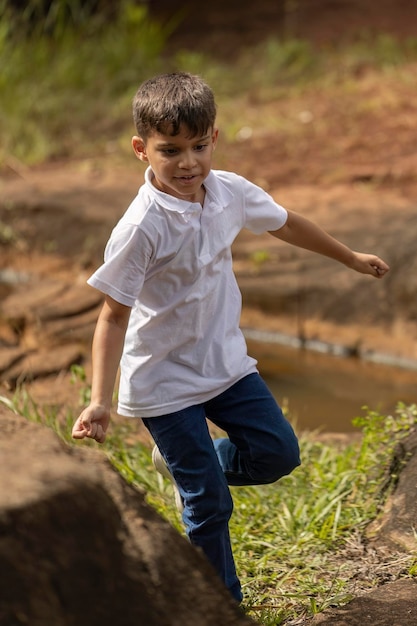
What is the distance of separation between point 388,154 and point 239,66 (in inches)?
125

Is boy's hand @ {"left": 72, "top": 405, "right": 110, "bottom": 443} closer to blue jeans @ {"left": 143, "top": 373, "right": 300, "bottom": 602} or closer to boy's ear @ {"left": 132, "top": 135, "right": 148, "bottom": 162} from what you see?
blue jeans @ {"left": 143, "top": 373, "right": 300, "bottom": 602}

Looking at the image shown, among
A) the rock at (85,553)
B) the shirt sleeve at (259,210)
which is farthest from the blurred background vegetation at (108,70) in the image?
the rock at (85,553)

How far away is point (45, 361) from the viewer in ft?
16.6

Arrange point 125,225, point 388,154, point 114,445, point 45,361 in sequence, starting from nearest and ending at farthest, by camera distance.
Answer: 1. point 125,225
2. point 114,445
3. point 45,361
4. point 388,154

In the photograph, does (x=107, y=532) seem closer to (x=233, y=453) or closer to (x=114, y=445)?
(x=233, y=453)

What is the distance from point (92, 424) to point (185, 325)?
373 mm

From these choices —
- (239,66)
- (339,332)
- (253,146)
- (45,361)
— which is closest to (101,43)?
(239,66)

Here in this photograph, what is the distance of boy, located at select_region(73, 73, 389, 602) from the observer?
259 centimetres

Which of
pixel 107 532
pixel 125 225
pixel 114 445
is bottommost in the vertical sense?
pixel 114 445

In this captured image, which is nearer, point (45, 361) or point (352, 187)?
point (45, 361)

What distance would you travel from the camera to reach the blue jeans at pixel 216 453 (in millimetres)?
2676

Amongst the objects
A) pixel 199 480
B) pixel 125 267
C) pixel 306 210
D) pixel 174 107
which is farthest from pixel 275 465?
pixel 306 210

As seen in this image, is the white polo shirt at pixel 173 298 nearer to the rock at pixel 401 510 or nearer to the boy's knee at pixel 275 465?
the boy's knee at pixel 275 465

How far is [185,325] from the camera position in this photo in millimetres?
2701
